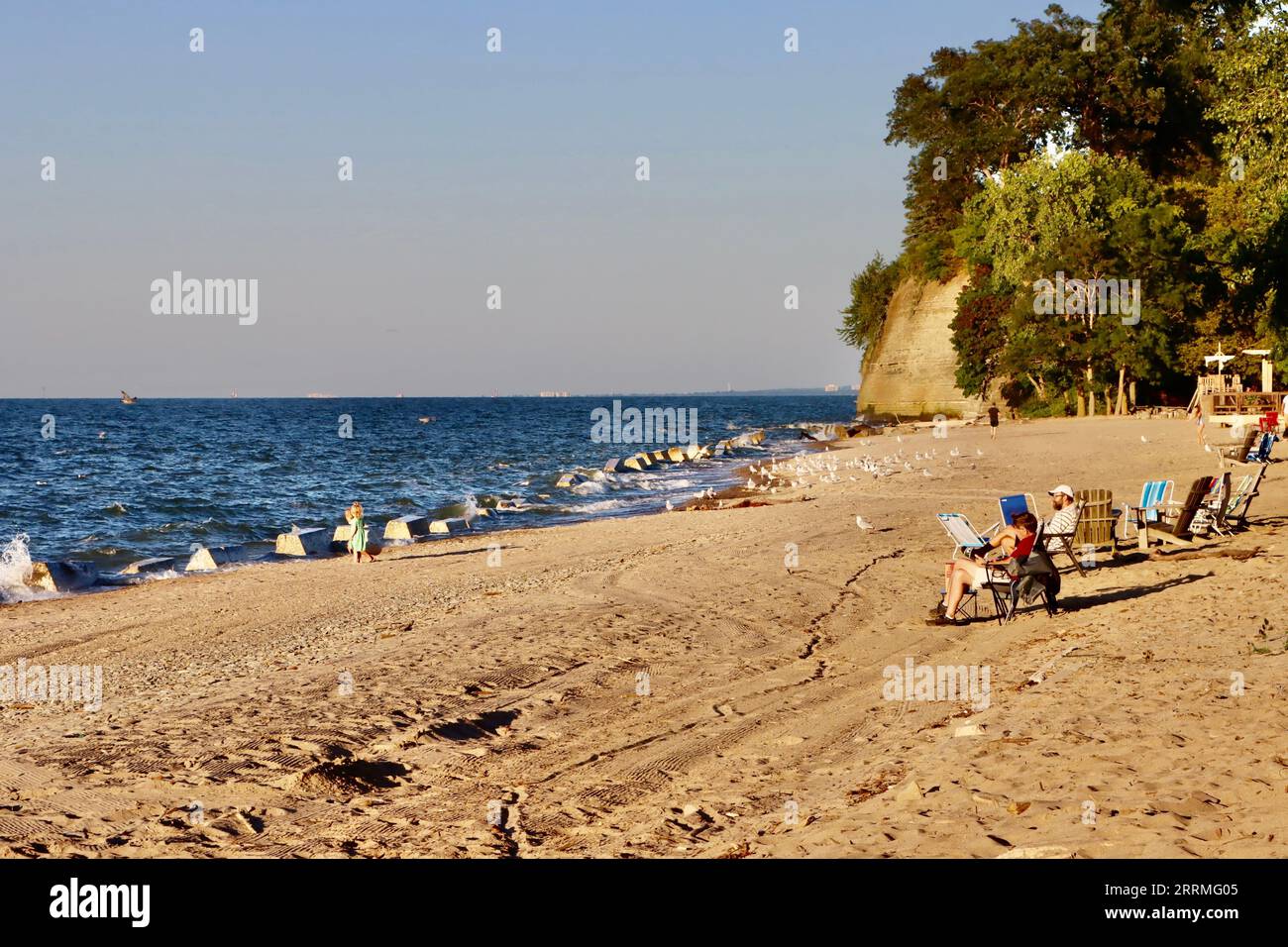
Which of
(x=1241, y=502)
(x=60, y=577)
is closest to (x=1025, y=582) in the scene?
(x=1241, y=502)

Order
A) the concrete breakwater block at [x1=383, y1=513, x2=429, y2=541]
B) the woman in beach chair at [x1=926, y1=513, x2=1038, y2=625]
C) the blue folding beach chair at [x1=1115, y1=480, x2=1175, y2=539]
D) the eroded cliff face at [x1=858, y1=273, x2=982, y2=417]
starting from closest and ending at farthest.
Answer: the woman in beach chair at [x1=926, y1=513, x2=1038, y2=625] < the blue folding beach chair at [x1=1115, y1=480, x2=1175, y2=539] < the concrete breakwater block at [x1=383, y1=513, x2=429, y2=541] < the eroded cliff face at [x1=858, y1=273, x2=982, y2=417]

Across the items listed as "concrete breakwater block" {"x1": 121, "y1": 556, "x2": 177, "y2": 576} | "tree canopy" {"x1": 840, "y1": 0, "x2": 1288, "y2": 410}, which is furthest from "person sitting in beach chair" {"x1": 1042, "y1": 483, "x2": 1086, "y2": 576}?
"tree canopy" {"x1": 840, "y1": 0, "x2": 1288, "y2": 410}

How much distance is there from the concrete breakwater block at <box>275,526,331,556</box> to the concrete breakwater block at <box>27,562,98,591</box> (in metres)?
3.95

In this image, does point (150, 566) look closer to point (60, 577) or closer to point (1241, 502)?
point (60, 577)

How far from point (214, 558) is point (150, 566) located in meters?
1.30

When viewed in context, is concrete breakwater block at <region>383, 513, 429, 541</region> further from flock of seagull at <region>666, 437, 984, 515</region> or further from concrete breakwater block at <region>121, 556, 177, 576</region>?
flock of seagull at <region>666, 437, 984, 515</region>

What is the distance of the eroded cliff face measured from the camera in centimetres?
7350

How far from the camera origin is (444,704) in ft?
30.4

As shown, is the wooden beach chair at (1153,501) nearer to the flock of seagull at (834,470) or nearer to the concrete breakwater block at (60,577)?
the flock of seagull at (834,470)

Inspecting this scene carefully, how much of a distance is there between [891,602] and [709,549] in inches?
210

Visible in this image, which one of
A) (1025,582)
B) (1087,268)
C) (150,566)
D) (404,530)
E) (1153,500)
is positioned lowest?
(150,566)

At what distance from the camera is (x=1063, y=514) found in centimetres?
1354
